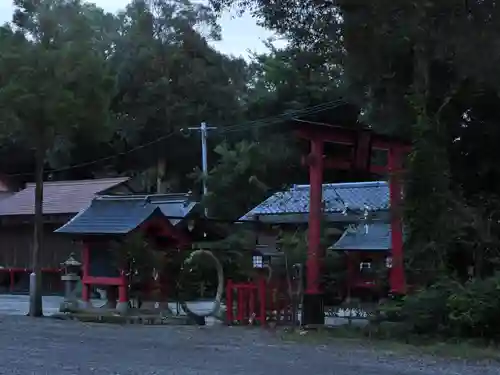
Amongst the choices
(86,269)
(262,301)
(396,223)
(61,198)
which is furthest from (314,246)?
(61,198)

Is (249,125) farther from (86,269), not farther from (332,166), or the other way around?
(332,166)

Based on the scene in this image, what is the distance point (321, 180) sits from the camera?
54.6 feet

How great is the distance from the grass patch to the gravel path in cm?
41

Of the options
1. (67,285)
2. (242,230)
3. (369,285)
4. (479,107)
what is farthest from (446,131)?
(67,285)

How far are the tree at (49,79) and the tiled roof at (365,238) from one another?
A: 8.23 metres

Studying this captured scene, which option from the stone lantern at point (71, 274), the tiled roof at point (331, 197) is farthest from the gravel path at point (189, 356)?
the tiled roof at point (331, 197)

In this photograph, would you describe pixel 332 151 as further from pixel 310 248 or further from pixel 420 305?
pixel 420 305

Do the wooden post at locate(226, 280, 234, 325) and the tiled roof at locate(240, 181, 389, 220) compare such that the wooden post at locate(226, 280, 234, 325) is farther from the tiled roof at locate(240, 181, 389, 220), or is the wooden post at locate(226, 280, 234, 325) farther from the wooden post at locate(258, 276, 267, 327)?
the tiled roof at locate(240, 181, 389, 220)

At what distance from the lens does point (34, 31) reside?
19.2m

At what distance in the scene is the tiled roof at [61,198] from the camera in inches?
1271

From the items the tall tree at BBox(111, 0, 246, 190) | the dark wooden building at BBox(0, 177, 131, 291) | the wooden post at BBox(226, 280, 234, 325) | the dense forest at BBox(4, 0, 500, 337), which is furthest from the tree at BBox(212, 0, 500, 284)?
the tall tree at BBox(111, 0, 246, 190)

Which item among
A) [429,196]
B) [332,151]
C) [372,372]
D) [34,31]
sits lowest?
[372,372]

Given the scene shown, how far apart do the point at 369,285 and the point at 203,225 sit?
568cm

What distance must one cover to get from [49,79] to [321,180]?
264 inches
